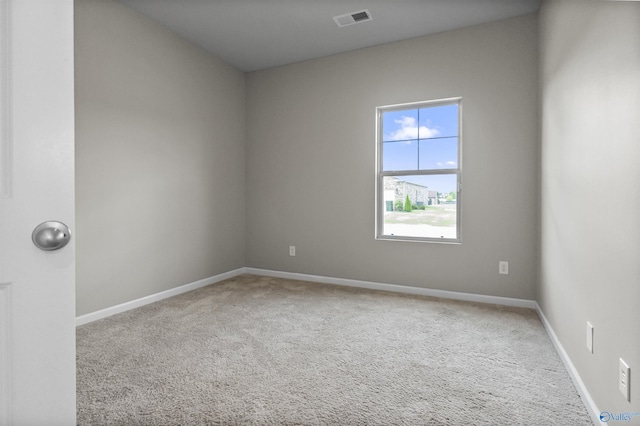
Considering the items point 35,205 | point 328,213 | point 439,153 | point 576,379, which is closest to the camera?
point 35,205

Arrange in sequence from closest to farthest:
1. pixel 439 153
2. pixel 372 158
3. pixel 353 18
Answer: pixel 353 18, pixel 439 153, pixel 372 158

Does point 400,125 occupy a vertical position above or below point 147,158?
above

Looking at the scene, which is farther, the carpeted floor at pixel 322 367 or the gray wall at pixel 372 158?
the gray wall at pixel 372 158

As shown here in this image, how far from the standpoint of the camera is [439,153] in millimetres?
3527

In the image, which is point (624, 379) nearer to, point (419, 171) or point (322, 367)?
point (322, 367)

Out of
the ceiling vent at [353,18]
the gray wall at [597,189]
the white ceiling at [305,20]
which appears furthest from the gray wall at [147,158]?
the gray wall at [597,189]

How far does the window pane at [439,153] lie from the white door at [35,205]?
3.25 meters

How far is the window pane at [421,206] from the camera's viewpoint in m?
3.51

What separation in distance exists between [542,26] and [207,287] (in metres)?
4.07

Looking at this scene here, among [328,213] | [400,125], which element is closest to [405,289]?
[328,213]

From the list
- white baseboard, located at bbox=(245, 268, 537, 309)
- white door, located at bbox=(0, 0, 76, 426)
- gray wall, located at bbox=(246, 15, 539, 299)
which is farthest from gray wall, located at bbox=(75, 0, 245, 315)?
white door, located at bbox=(0, 0, 76, 426)

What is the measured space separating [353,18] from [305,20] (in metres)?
0.45

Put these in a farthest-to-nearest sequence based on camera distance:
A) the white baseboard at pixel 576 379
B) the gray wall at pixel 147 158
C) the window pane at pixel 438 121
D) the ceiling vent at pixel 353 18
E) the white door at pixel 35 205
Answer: the window pane at pixel 438 121 → the ceiling vent at pixel 353 18 → the gray wall at pixel 147 158 → the white baseboard at pixel 576 379 → the white door at pixel 35 205

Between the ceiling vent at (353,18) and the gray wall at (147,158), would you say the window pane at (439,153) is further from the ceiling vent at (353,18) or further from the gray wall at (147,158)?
the gray wall at (147,158)
